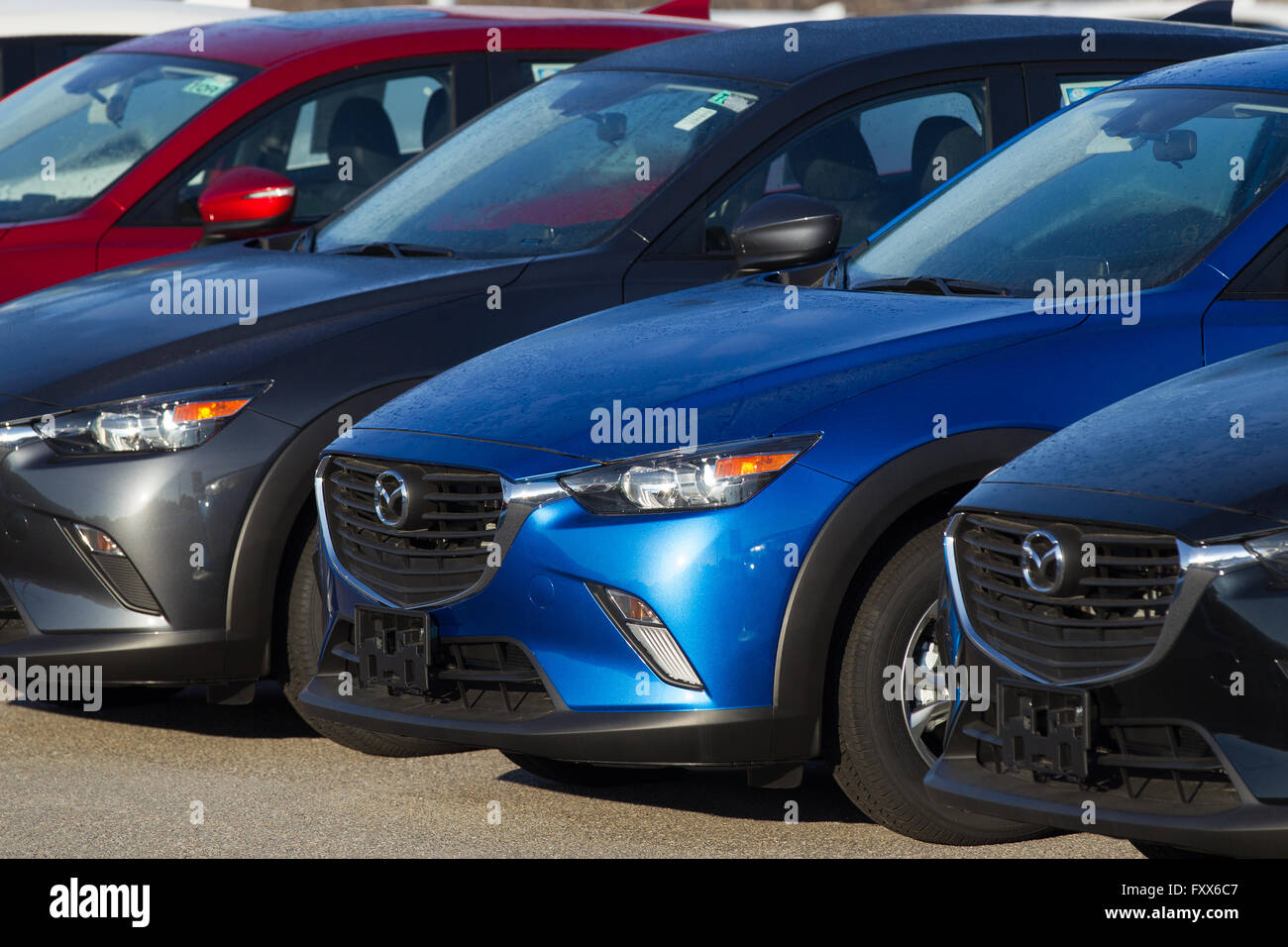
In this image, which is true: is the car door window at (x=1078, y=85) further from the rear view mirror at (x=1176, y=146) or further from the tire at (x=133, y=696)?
the tire at (x=133, y=696)

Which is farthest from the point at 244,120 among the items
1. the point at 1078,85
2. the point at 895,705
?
the point at 895,705

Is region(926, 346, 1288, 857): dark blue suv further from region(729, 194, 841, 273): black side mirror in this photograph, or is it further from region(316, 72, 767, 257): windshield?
region(316, 72, 767, 257): windshield

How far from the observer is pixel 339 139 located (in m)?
7.58

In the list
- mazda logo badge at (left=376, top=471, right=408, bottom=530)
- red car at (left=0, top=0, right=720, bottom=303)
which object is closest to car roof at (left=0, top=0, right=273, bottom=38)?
red car at (left=0, top=0, right=720, bottom=303)

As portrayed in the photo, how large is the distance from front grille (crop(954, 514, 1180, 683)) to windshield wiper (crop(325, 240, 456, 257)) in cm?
271

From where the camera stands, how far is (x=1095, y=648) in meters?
3.31

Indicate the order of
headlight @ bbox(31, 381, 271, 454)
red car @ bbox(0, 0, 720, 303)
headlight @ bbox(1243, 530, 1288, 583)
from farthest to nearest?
red car @ bbox(0, 0, 720, 303)
headlight @ bbox(31, 381, 271, 454)
headlight @ bbox(1243, 530, 1288, 583)

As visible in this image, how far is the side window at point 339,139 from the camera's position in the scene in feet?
24.1

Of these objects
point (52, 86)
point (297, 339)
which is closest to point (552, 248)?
point (297, 339)

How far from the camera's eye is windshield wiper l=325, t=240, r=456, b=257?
596 centimetres

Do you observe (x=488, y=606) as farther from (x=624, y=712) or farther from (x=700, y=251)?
(x=700, y=251)

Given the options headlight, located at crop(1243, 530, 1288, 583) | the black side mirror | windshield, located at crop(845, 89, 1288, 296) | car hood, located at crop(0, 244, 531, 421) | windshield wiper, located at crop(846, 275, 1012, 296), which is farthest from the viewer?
the black side mirror

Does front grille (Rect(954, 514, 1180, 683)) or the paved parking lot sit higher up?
front grille (Rect(954, 514, 1180, 683))

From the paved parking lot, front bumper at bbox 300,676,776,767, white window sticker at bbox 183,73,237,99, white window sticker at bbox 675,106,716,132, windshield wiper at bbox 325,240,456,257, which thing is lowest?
the paved parking lot
